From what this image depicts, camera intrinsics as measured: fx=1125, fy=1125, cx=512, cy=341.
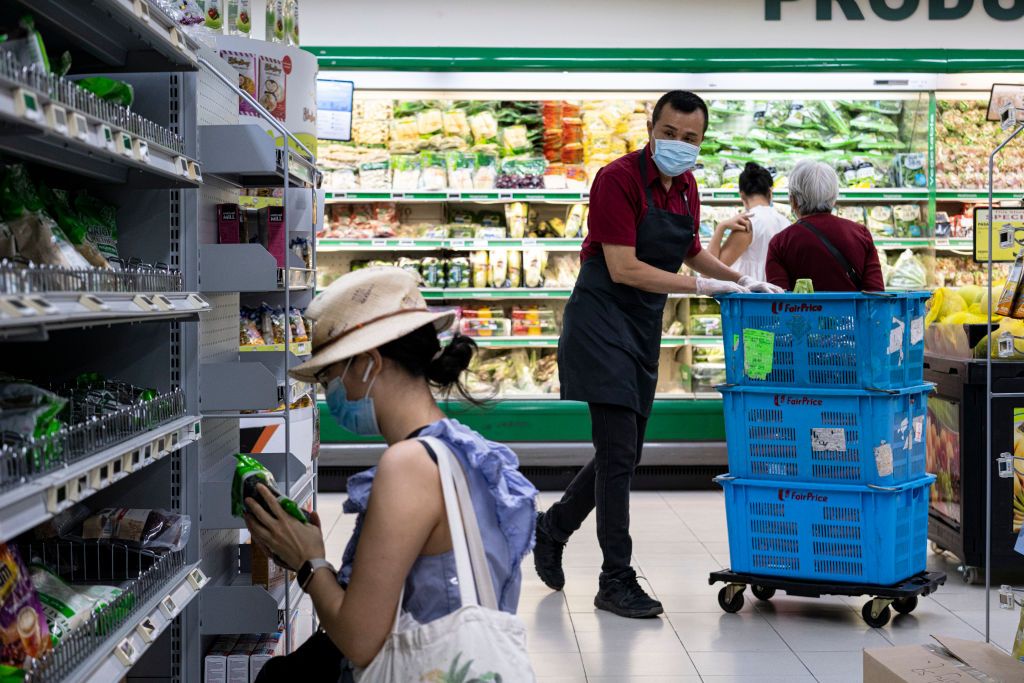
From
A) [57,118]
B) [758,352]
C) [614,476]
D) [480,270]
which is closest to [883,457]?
[758,352]

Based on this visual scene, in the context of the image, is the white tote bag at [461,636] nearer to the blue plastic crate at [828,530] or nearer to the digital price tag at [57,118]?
the digital price tag at [57,118]

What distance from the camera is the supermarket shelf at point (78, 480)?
1601 mm

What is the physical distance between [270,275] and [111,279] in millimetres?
740

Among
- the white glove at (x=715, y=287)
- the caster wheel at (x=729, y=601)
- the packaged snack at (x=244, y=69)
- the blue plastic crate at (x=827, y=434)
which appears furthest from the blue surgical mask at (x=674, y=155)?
the caster wheel at (x=729, y=601)

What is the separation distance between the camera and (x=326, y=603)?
69.7 inches

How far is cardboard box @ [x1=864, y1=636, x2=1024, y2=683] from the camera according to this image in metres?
2.51

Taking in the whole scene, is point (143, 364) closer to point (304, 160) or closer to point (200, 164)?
point (200, 164)

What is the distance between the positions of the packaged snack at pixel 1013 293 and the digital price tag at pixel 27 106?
8.62 feet

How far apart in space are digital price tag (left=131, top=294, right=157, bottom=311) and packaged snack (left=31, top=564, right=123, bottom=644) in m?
0.54

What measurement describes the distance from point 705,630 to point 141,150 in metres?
2.60

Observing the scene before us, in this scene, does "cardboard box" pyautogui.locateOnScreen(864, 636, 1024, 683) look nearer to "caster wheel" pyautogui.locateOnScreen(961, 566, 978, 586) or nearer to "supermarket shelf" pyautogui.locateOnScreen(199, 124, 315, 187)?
"caster wheel" pyautogui.locateOnScreen(961, 566, 978, 586)

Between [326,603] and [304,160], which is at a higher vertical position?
[304,160]

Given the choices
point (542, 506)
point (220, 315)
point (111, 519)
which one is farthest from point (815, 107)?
point (111, 519)

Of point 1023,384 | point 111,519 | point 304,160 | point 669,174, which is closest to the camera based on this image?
point 111,519
